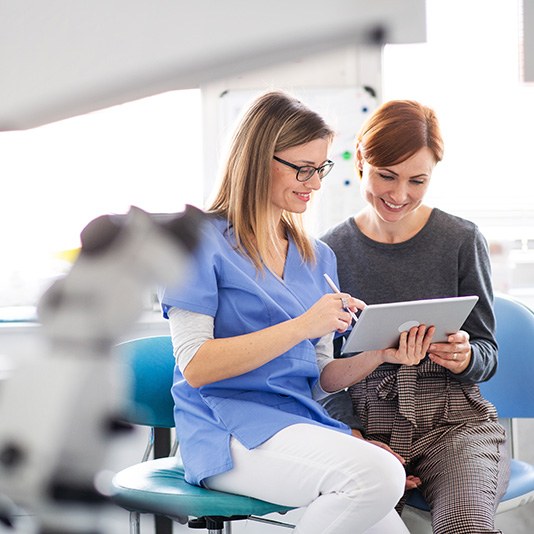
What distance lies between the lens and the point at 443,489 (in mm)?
994

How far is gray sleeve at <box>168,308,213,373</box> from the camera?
2.91ft

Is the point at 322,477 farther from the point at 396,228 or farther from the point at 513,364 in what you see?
the point at 513,364

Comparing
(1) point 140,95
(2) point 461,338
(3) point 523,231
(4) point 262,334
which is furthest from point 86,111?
(3) point 523,231

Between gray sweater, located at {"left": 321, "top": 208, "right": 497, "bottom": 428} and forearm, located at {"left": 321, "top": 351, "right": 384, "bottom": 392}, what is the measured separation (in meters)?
0.09

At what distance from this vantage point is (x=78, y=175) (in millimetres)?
315

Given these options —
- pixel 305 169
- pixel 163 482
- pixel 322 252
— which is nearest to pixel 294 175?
pixel 305 169

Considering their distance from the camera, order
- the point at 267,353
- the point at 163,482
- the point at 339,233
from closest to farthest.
→ the point at 267,353 → the point at 163,482 → the point at 339,233

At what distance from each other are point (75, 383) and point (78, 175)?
0.27 feet

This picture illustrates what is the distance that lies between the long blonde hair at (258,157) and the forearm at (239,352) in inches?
4.0

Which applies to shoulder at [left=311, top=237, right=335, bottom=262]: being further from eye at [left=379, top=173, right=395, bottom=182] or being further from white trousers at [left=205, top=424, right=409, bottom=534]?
white trousers at [left=205, top=424, right=409, bottom=534]

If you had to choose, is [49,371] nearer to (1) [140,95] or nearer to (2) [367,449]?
(1) [140,95]

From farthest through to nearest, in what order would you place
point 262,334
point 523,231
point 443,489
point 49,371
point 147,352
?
point 523,231, point 147,352, point 443,489, point 262,334, point 49,371

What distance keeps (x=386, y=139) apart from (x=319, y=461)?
44cm

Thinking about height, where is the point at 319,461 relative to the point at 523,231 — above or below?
below
